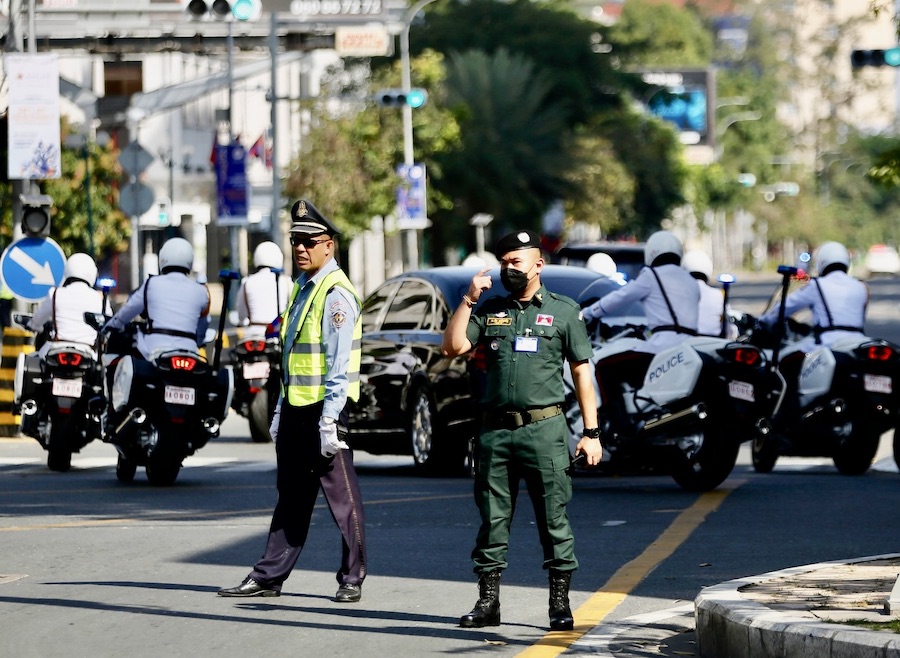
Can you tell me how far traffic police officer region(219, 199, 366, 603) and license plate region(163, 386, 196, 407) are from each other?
557 cm

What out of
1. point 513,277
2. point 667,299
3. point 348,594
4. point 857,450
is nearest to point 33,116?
point 667,299

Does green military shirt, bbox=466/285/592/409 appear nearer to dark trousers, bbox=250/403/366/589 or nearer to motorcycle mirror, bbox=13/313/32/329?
dark trousers, bbox=250/403/366/589

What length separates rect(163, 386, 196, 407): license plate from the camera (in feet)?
50.4

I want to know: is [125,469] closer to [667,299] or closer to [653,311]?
[653,311]

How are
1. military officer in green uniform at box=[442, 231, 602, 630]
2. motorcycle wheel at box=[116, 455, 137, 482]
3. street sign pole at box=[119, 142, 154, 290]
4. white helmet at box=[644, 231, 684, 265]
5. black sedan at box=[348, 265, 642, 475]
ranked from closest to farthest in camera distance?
military officer in green uniform at box=[442, 231, 602, 630]
white helmet at box=[644, 231, 684, 265]
motorcycle wheel at box=[116, 455, 137, 482]
black sedan at box=[348, 265, 642, 475]
street sign pole at box=[119, 142, 154, 290]

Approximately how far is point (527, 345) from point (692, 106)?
110605mm

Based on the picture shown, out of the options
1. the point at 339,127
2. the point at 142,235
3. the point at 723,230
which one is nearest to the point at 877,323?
the point at 339,127

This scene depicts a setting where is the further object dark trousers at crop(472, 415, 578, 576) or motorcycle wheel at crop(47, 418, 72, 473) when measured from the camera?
motorcycle wheel at crop(47, 418, 72, 473)

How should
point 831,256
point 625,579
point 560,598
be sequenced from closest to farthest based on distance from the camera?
1. point 560,598
2. point 625,579
3. point 831,256

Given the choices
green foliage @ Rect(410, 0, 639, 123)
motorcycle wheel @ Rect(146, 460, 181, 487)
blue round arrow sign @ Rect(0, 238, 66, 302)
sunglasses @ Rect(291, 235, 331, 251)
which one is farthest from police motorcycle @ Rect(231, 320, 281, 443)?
green foliage @ Rect(410, 0, 639, 123)

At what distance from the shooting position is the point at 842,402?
53.9 ft

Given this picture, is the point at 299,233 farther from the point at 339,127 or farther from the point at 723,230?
the point at 723,230

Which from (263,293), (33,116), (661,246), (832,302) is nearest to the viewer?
(661,246)

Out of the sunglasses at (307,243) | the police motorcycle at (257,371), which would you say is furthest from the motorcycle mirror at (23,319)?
the sunglasses at (307,243)
